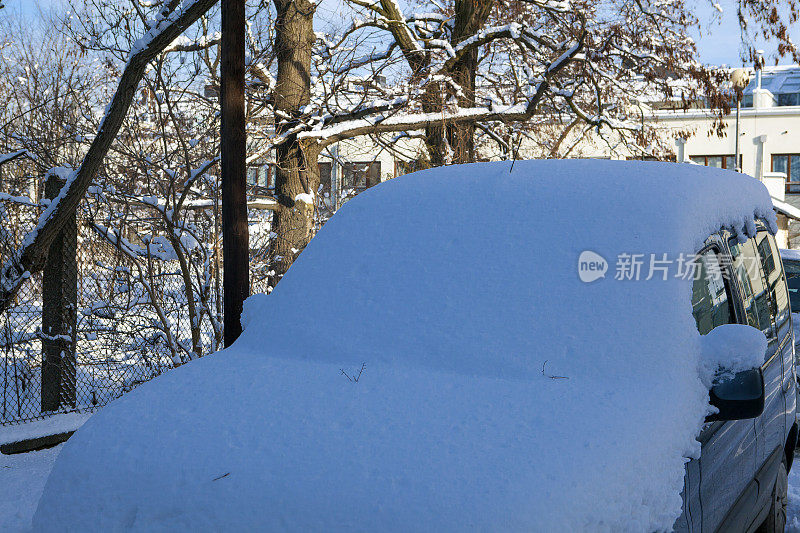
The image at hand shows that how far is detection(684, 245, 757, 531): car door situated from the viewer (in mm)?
2446

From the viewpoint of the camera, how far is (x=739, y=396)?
96.4 inches

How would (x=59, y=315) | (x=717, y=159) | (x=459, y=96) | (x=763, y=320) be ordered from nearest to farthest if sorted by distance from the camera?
(x=763, y=320) → (x=59, y=315) → (x=459, y=96) → (x=717, y=159)

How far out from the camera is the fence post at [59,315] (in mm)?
6383

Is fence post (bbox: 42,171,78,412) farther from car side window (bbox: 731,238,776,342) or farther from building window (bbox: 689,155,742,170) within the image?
building window (bbox: 689,155,742,170)

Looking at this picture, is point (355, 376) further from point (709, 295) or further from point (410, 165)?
point (410, 165)

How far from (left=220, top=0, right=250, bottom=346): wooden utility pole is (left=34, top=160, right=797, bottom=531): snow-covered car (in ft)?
8.24

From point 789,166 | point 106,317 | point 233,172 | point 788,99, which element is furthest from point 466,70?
point 788,99

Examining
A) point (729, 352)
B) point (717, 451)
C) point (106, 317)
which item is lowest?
point (106, 317)

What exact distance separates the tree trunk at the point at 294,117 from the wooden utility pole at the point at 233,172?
11.3 ft

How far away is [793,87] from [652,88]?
30.7 meters

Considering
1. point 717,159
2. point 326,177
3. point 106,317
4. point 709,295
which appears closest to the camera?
point 709,295

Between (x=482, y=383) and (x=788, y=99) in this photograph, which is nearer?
(x=482, y=383)

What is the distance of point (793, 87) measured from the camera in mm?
38156

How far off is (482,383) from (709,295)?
1.12 meters
